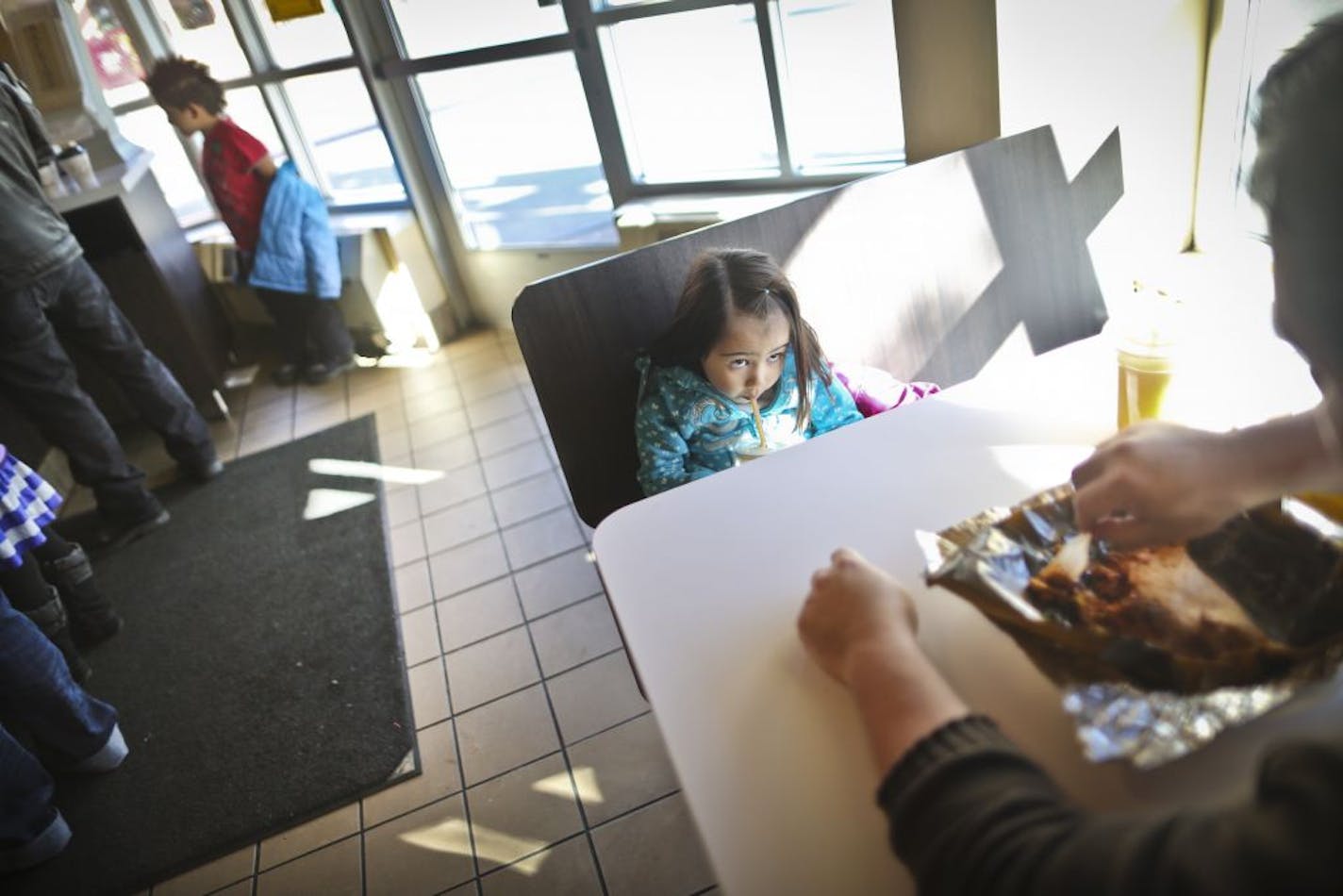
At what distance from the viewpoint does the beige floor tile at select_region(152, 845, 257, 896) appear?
1.69 meters

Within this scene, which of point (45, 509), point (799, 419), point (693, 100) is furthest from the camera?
point (693, 100)

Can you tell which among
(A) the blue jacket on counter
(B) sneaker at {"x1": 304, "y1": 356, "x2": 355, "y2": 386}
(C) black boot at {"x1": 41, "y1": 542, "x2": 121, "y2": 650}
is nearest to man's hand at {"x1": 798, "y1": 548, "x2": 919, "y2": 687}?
(C) black boot at {"x1": 41, "y1": 542, "x2": 121, "y2": 650}

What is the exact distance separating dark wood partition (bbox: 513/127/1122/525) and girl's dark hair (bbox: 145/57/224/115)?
2.80 meters

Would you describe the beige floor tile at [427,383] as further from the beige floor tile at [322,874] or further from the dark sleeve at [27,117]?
the beige floor tile at [322,874]

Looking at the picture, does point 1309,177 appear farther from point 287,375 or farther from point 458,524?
point 287,375

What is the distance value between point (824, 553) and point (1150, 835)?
45 cm

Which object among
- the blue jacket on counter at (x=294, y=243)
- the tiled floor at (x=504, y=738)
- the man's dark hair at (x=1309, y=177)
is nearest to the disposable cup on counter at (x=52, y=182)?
the blue jacket on counter at (x=294, y=243)

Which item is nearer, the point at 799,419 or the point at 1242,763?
the point at 1242,763

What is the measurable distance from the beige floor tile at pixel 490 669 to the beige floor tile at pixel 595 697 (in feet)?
0.32

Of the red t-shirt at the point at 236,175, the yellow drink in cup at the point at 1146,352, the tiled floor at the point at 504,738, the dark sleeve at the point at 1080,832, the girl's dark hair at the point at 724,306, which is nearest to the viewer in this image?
the dark sleeve at the point at 1080,832

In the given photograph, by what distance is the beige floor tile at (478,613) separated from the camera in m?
2.18

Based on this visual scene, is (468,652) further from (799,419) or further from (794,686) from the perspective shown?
(794,686)

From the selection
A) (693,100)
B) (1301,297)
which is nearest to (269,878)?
(1301,297)

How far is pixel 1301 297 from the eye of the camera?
1.97 ft
